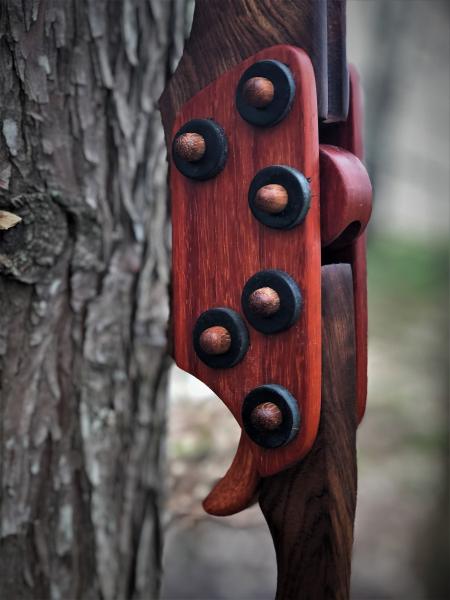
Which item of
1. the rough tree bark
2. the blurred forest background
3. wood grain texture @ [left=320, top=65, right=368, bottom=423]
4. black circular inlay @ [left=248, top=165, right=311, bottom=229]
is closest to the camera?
black circular inlay @ [left=248, top=165, right=311, bottom=229]

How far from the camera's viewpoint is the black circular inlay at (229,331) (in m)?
0.65

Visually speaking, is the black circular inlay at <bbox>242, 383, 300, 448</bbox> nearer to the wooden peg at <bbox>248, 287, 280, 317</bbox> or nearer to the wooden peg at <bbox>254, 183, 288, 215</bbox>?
the wooden peg at <bbox>248, 287, 280, 317</bbox>

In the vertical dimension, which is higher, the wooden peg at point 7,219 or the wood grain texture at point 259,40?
the wood grain texture at point 259,40

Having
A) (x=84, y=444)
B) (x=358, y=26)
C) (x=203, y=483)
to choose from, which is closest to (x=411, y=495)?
(x=203, y=483)

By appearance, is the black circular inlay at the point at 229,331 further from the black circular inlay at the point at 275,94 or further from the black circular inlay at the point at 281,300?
the black circular inlay at the point at 275,94

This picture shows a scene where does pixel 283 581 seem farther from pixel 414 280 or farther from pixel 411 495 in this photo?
pixel 414 280

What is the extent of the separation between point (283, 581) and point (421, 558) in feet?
6.44

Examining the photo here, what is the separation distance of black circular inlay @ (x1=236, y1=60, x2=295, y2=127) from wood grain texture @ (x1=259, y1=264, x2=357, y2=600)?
0.58 ft

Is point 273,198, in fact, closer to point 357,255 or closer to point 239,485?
point 357,255

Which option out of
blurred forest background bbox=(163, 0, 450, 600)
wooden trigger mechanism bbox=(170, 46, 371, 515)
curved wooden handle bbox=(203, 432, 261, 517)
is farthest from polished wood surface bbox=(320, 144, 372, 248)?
blurred forest background bbox=(163, 0, 450, 600)

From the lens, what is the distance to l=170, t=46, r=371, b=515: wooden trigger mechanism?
2.01ft

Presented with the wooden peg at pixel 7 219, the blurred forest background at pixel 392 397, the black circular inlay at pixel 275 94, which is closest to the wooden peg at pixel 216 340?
the black circular inlay at pixel 275 94

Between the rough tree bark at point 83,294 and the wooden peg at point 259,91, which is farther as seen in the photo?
the rough tree bark at point 83,294

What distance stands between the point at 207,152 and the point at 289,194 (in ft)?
0.37
